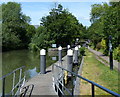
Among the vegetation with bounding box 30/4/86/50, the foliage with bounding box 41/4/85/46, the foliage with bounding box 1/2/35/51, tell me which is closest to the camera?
the vegetation with bounding box 30/4/86/50

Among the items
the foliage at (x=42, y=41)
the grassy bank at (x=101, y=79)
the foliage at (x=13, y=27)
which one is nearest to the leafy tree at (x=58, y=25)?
the foliage at (x=42, y=41)

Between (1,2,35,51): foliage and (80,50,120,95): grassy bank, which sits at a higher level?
(1,2,35,51): foliage

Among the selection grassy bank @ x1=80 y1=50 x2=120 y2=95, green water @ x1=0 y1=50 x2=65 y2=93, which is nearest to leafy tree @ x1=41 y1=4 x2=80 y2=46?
green water @ x1=0 y1=50 x2=65 y2=93

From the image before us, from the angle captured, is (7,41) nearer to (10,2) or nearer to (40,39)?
(40,39)

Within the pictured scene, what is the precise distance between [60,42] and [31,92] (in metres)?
29.2

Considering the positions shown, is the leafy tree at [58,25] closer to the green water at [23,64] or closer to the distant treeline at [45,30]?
the distant treeline at [45,30]

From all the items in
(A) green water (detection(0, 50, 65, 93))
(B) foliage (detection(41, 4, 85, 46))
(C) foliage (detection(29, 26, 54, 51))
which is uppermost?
(B) foliage (detection(41, 4, 85, 46))

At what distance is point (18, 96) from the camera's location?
4.38 meters

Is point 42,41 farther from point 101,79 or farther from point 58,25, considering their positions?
point 101,79

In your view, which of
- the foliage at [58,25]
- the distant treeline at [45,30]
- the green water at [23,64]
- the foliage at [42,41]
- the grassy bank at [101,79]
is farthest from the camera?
the foliage at [58,25]

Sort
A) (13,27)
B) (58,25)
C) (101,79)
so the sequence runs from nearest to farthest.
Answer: (101,79)
(58,25)
(13,27)

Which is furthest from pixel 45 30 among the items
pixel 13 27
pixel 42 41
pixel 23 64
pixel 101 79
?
pixel 101 79

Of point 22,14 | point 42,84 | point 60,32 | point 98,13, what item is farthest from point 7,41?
point 42,84

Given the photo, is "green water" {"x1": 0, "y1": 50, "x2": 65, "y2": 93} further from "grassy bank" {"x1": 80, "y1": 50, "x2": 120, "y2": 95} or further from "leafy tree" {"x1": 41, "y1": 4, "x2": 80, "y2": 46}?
"leafy tree" {"x1": 41, "y1": 4, "x2": 80, "y2": 46}
